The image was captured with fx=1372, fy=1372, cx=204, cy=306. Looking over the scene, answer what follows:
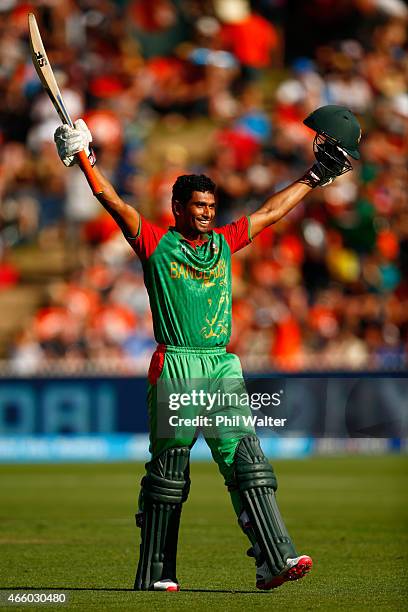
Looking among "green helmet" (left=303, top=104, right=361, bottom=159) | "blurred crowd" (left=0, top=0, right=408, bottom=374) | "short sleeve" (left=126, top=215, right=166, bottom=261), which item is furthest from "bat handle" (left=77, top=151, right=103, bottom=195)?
"blurred crowd" (left=0, top=0, right=408, bottom=374)

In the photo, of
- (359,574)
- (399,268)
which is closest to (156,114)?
(399,268)

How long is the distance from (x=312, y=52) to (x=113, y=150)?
4.96m

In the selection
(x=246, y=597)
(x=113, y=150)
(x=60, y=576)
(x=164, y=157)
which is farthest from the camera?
(x=164, y=157)

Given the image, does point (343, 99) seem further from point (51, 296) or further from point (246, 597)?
point (246, 597)

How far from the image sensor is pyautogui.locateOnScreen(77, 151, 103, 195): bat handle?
7.03 metres

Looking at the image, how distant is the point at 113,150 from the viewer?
20641mm

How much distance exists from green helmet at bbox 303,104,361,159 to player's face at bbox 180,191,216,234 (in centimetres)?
81

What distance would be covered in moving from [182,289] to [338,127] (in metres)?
1.32

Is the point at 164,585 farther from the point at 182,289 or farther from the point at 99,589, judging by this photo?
the point at 182,289

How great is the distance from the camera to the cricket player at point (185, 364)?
7062 millimetres

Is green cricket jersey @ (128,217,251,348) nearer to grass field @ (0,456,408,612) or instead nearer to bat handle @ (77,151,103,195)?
bat handle @ (77,151,103,195)

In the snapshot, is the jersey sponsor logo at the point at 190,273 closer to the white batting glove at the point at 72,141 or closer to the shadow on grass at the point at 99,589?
the white batting glove at the point at 72,141

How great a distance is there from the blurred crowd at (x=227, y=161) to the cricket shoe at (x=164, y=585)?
33.4ft

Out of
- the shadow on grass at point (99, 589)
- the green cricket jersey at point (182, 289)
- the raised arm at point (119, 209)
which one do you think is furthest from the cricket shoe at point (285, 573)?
the raised arm at point (119, 209)
